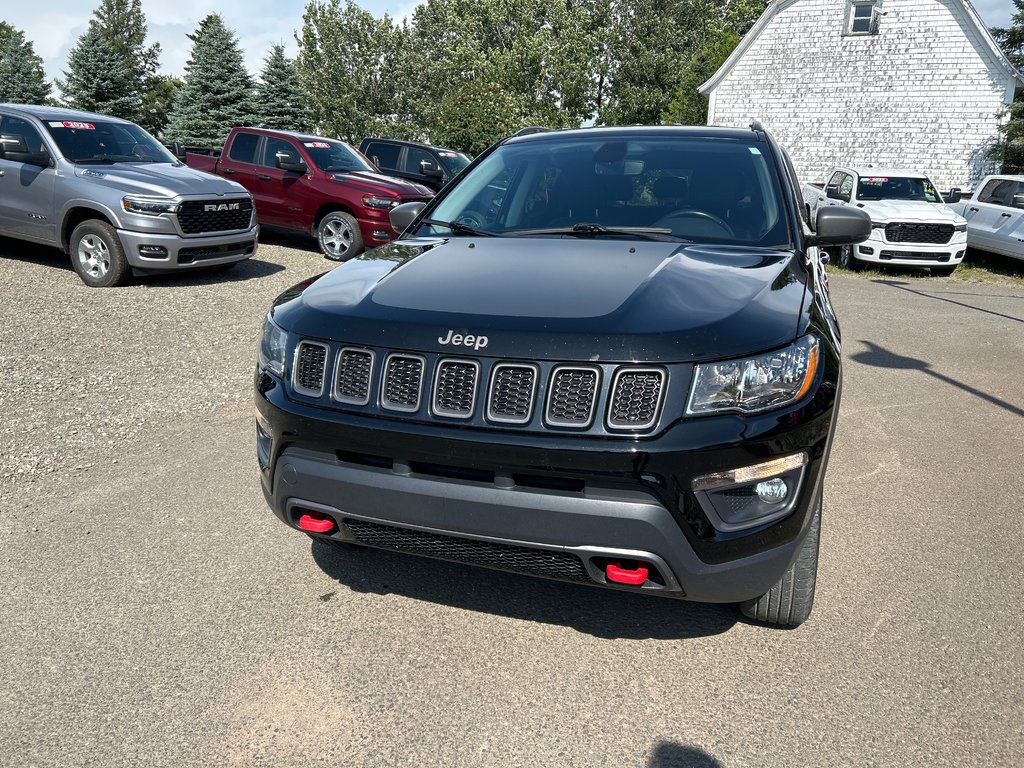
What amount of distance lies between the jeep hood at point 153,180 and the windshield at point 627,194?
20.3 ft

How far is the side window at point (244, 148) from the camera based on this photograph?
1272 centimetres

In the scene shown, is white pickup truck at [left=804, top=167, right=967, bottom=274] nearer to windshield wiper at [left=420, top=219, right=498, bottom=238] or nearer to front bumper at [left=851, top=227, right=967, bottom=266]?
front bumper at [left=851, top=227, right=967, bottom=266]

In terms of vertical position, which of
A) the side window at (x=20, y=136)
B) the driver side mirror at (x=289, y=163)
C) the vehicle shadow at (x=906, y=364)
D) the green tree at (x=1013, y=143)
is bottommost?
the vehicle shadow at (x=906, y=364)

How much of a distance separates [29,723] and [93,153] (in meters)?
8.71

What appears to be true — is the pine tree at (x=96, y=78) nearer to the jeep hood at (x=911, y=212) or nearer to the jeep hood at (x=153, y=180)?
the jeep hood at (x=153, y=180)

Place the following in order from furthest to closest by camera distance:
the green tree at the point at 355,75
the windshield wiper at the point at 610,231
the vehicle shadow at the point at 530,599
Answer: the green tree at the point at 355,75 → the windshield wiper at the point at 610,231 → the vehicle shadow at the point at 530,599

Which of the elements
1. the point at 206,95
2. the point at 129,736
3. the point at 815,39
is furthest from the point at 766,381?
the point at 206,95

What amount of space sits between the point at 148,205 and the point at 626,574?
8.21 m

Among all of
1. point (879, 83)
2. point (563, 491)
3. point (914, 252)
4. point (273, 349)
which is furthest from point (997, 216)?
point (273, 349)

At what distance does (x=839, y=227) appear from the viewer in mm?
3703

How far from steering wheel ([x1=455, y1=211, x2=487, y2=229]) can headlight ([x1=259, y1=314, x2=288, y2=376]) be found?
1.21 meters

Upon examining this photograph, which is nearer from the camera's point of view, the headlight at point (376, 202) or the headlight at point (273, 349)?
the headlight at point (273, 349)

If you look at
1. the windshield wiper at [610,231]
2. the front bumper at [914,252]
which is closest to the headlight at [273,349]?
the windshield wiper at [610,231]

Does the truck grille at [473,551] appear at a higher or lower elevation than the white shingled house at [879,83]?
lower
